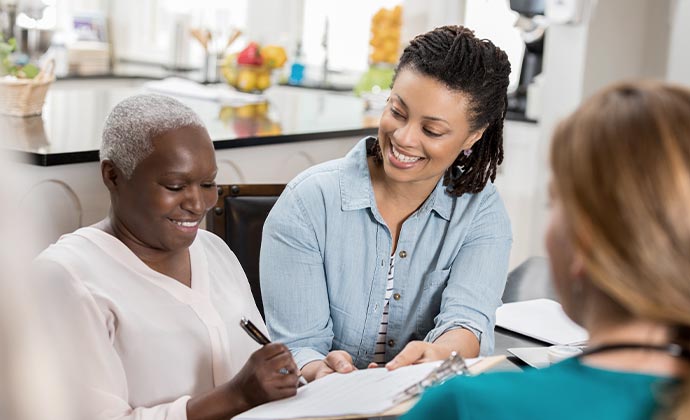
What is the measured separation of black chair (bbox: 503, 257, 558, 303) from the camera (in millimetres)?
2027

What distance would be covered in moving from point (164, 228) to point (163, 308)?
12 cm

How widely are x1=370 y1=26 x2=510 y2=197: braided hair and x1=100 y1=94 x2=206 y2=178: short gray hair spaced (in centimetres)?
53

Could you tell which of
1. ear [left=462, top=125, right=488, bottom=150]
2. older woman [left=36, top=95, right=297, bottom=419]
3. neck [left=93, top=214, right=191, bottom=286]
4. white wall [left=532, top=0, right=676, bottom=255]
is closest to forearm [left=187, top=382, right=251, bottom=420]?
older woman [left=36, top=95, right=297, bottom=419]

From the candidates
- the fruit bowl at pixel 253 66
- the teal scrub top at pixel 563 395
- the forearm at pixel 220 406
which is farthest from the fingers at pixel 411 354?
the fruit bowl at pixel 253 66

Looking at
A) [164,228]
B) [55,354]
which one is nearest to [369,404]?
[164,228]

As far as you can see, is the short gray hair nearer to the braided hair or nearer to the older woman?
the older woman

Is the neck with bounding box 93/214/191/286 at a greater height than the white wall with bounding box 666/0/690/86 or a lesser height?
lesser

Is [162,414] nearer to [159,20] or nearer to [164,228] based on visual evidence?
[164,228]

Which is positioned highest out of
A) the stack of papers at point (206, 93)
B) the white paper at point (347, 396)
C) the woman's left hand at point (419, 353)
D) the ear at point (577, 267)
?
the ear at point (577, 267)

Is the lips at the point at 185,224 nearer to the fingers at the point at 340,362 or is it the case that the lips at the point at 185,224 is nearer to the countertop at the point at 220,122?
the fingers at the point at 340,362

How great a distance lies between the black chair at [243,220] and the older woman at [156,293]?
472 millimetres

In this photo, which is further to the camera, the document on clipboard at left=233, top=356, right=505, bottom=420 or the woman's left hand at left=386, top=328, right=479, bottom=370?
the woman's left hand at left=386, top=328, right=479, bottom=370

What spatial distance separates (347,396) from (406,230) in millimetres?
656

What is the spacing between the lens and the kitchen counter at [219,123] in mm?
2344
